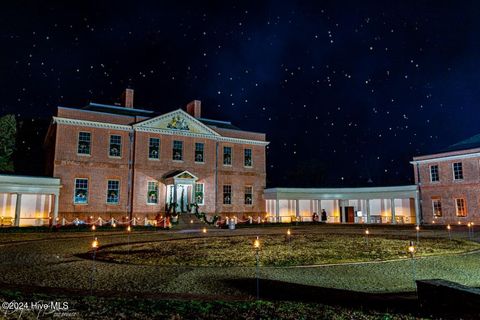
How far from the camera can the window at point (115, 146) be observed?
30.2 meters

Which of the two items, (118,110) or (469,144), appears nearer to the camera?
(118,110)

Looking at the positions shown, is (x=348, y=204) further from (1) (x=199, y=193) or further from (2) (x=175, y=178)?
(2) (x=175, y=178)

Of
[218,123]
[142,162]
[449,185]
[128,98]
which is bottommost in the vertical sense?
[449,185]

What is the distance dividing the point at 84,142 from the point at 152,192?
21.7 feet

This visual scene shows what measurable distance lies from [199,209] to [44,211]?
1237 centimetres

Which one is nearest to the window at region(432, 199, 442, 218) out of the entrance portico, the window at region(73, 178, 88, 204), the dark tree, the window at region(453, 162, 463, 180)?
the window at region(453, 162, 463, 180)

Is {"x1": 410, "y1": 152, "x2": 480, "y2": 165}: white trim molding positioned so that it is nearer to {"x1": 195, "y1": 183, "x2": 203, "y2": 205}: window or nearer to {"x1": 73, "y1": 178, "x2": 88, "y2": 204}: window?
{"x1": 195, "y1": 183, "x2": 203, "y2": 205}: window

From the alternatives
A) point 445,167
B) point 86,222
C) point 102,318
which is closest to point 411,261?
point 102,318

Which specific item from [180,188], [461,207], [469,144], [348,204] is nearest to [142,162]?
[180,188]

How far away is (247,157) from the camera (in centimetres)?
3647

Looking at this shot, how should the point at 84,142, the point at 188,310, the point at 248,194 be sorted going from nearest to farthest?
1. the point at 188,310
2. the point at 84,142
3. the point at 248,194

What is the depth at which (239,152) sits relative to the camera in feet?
118

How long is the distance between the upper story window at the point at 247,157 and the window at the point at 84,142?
1406cm

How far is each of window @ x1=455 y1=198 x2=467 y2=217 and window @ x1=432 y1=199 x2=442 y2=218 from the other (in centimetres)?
143
